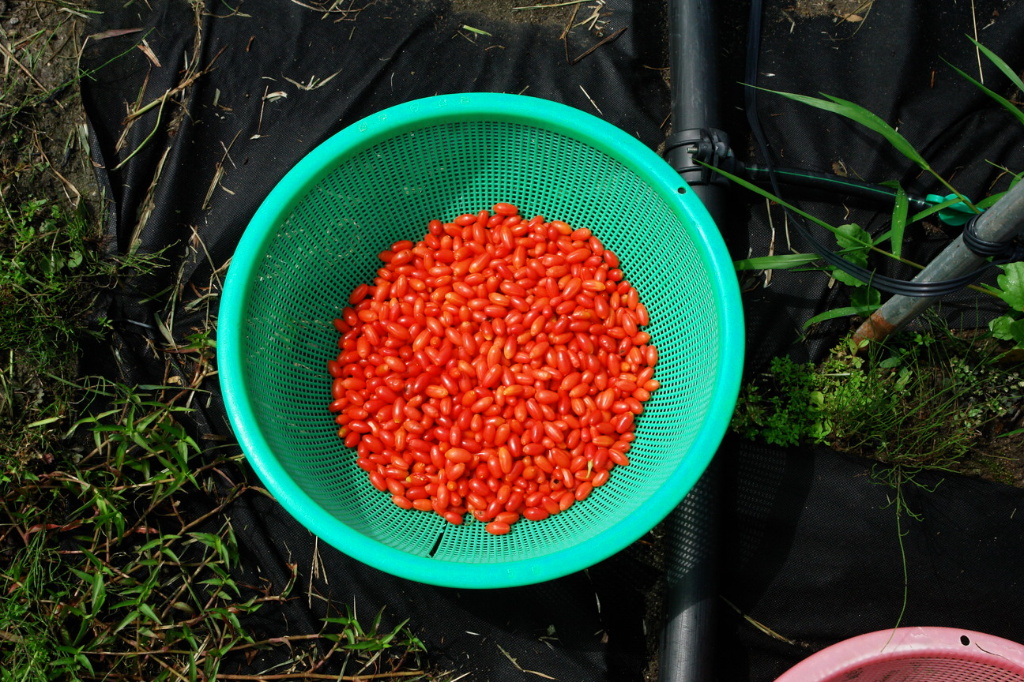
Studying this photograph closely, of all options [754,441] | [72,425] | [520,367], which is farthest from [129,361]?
[754,441]

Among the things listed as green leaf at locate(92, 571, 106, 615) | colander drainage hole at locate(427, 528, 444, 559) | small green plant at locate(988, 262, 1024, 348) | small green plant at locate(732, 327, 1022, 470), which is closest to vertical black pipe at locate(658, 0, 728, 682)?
small green plant at locate(732, 327, 1022, 470)

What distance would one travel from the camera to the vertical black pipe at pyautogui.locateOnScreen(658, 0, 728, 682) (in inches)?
74.7

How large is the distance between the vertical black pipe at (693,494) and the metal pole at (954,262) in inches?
21.6

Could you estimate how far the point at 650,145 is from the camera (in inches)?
88.3

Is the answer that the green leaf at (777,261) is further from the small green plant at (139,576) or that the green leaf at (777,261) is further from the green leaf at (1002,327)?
the small green plant at (139,576)

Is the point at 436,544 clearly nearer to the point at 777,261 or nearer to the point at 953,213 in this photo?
the point at 777,261

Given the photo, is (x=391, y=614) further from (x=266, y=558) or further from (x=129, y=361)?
(x=129, y=361)

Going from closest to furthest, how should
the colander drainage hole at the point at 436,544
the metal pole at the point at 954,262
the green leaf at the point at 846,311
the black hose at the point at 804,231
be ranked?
the metal pole at the point at 954,262, the black hose at the point at 804,231, the colander drainage hole at the point at 436,544, the green leaf at the point at 846,311

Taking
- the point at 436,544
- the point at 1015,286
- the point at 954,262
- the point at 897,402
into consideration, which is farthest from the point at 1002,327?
the point at 436,544

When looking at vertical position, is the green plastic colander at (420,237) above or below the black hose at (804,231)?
below

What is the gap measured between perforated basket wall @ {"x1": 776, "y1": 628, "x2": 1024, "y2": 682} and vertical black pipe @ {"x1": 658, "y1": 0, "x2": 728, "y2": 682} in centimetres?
29

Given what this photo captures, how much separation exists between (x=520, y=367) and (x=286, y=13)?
1.44m

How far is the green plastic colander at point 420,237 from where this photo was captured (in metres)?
1.60

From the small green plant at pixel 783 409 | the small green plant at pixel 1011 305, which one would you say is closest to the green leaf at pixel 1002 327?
the small green plant at pixel 1011 305
